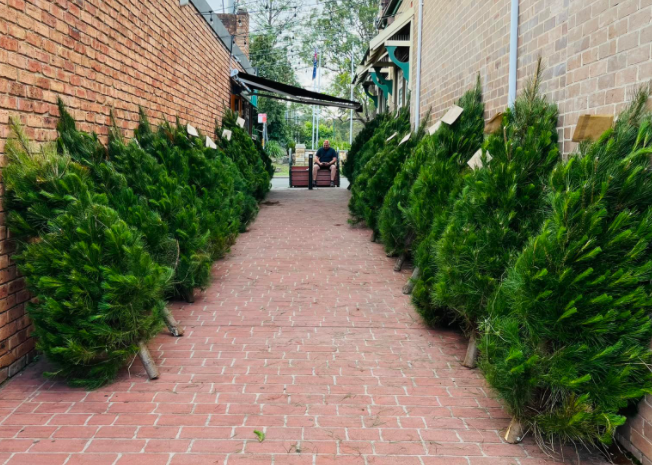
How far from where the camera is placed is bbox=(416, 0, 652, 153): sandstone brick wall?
3.20 m

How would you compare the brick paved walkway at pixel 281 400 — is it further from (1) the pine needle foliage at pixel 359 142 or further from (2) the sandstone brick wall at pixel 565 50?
(1) the pine needle foliage at pixel 359 142

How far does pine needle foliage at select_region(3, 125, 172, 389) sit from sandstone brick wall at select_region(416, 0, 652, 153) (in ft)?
10.7

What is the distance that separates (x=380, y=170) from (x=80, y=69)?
15.3ft

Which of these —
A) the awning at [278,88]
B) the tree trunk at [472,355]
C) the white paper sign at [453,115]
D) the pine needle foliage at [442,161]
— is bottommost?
the tree trunk at [472,355]

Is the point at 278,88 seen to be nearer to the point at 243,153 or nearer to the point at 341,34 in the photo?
the point at 243,153

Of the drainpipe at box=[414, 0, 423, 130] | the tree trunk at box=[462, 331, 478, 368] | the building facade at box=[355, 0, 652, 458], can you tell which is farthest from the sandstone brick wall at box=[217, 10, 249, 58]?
the tree trunk at box=[462, 331, 478, 368]

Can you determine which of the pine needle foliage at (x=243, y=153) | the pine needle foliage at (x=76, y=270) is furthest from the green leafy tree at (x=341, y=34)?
the pine needle foliage at (x=76, y=270)

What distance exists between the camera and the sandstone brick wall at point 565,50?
3196 millimetres

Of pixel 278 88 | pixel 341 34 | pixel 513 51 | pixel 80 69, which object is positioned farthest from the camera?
pixel 341 34

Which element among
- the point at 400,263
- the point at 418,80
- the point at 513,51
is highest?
the point at 418,80

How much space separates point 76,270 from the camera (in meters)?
3.63

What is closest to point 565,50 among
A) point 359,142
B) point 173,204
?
point 173,204

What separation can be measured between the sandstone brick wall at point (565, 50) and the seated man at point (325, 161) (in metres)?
10.2

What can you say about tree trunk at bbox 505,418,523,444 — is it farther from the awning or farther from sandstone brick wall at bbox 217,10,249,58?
sandstone brick wall at bbox 217,10,249,58
